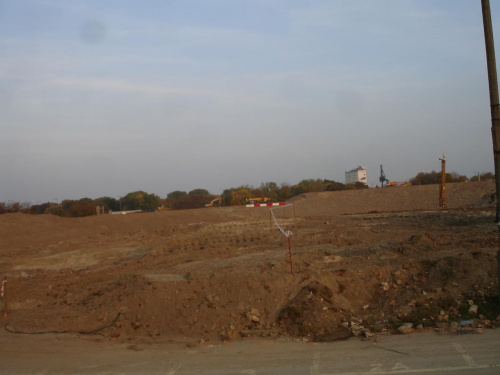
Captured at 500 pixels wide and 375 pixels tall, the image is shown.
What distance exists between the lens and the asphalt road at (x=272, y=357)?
6824mm

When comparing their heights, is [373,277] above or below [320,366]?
above

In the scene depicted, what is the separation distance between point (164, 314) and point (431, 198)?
4176 cm

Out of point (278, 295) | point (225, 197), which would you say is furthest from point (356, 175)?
point (278, 295)

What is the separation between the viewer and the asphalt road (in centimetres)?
682

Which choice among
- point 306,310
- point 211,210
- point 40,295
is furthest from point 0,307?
point 211,210

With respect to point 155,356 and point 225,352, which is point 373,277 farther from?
point 155,356

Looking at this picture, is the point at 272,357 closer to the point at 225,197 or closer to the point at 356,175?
the point at 225,197

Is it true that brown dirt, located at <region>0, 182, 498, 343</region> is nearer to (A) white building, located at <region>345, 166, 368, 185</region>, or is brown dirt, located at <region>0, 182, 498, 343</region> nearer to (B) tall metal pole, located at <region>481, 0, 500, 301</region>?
(B) tall metal pole, located at <region>481, 0, 500, 301</region>

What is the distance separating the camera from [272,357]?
25.0 feet

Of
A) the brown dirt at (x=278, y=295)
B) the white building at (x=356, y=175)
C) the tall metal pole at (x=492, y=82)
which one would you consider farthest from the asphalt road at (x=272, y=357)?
the white building at (x=356, y=175)

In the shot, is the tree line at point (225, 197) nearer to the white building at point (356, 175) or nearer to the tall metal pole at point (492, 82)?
the white building at point (356, 175)

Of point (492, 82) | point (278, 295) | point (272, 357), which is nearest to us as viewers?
point (272, 357)

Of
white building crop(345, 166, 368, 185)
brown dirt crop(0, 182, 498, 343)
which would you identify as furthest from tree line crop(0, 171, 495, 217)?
brown dirt crop(0, 182, 498, 343)

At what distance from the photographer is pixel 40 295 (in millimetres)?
12859
